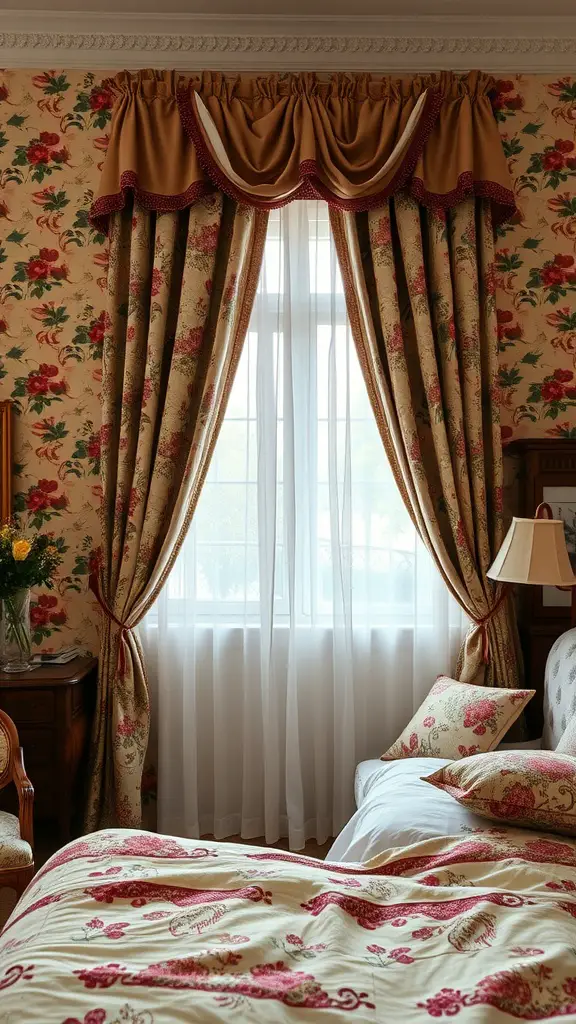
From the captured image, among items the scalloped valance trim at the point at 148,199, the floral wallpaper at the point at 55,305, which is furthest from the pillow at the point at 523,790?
the scalloped valance trim at the point at 148,199

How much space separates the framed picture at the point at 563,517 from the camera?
126 inches

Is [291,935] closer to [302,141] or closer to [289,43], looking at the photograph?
[302,141]

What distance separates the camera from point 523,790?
2059mm

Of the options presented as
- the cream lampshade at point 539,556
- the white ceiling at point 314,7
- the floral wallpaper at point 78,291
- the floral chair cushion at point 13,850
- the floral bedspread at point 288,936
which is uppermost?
the white ceiling at point 314,7

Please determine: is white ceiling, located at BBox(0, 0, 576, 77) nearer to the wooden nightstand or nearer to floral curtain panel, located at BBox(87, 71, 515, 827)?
floral curtain panel, located at BBox(87, 71, 515, 827)

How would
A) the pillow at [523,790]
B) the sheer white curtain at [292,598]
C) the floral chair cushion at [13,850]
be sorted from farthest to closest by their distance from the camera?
the sheer white curtain at [292,598] < the floral chair cushion at [13,850] < the pillow at [523,790]

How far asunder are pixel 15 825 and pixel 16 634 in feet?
2.45

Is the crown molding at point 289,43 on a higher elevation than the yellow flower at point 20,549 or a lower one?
higher

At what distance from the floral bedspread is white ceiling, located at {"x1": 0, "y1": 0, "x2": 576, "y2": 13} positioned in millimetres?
3033

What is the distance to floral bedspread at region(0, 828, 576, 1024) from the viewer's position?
4.06 feet

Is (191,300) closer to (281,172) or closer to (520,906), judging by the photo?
(281,172)

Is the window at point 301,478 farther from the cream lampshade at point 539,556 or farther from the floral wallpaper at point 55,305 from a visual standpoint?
the cream lampshade at point 539,556

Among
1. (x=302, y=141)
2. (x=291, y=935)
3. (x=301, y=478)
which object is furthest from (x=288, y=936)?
(x=302, y=141)

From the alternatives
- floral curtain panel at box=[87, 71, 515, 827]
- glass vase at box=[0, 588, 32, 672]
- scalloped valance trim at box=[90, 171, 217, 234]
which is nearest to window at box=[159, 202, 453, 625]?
floral curtain panel at box=[87, 71, 515, 827]
